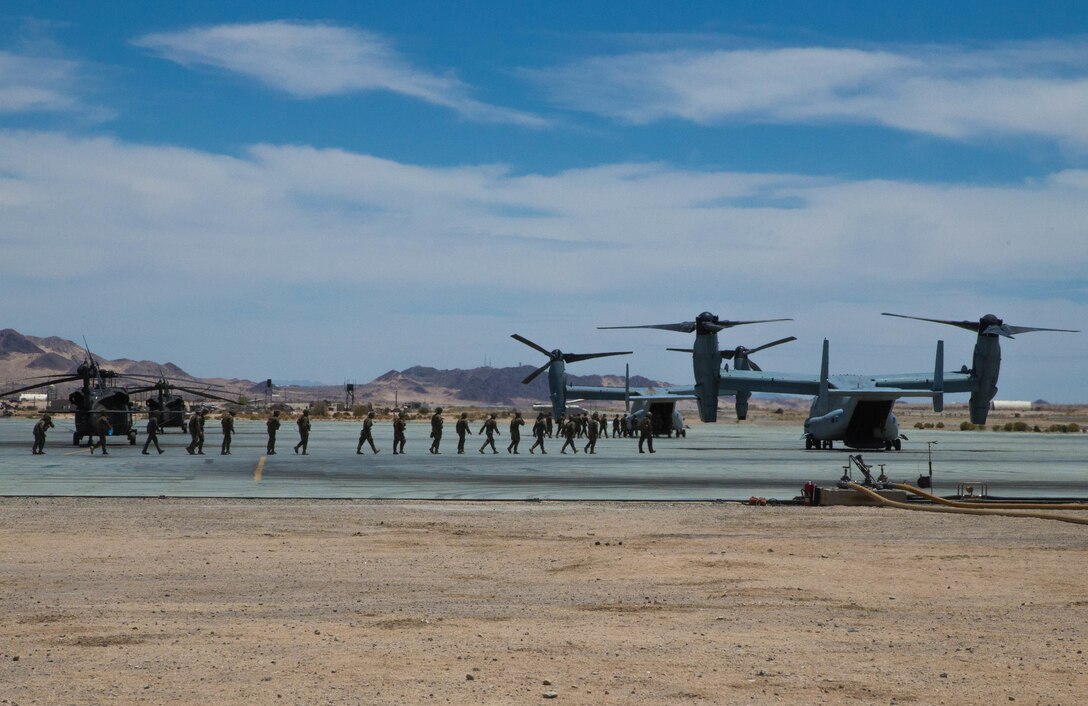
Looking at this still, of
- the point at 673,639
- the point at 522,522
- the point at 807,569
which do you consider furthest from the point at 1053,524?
the point at 673,639

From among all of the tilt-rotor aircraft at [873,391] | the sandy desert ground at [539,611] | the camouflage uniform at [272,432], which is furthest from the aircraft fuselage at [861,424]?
the sandy desert ground at [539,611]

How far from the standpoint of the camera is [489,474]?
94.0ft

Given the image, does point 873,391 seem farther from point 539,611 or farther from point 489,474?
point 539,611

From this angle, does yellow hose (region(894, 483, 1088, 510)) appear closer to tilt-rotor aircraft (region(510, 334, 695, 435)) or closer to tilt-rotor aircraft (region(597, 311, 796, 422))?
tilt-rotor aircraft (region(597, 311, 796, 422))

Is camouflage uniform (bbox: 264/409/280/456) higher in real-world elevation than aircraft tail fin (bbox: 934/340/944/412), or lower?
lower

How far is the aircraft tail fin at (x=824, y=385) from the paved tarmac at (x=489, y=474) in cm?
332

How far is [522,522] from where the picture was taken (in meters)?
17.4

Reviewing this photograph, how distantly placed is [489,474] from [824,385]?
69.3 feet

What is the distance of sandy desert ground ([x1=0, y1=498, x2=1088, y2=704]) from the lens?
7273mm

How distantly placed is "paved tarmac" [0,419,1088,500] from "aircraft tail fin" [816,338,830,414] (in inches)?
131

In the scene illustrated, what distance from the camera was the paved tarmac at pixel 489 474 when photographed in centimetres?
2289

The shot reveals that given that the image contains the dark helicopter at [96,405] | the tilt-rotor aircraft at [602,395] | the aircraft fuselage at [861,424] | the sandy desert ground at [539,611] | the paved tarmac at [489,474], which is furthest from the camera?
the tilt-rotor aircraft at [602,395]

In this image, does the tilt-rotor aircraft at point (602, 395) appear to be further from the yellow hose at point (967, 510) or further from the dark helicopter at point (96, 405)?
the yellow hose at point (967, 510)

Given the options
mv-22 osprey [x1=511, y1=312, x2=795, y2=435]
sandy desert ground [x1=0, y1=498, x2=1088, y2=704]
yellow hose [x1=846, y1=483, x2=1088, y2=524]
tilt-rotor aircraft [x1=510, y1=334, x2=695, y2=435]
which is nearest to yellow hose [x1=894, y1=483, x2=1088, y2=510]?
yellow hose [x1=846, y1=483, x2=1088, y2=524]
